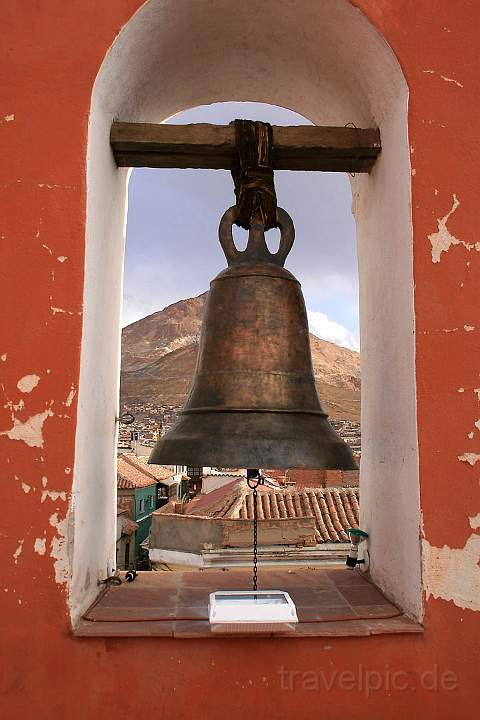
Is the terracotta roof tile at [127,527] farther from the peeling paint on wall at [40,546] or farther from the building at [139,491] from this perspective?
the peeling paint on wall at [40,546]

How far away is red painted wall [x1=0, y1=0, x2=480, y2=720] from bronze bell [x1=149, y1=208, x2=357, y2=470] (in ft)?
1.38

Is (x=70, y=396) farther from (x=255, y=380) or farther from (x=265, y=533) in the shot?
(x=265, y=533)

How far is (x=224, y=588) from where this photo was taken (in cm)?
289

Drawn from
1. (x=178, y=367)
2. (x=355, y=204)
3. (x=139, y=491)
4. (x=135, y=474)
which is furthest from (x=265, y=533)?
(x=178, y=367)

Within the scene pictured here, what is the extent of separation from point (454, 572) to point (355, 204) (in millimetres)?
2019

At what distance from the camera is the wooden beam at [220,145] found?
107 inches

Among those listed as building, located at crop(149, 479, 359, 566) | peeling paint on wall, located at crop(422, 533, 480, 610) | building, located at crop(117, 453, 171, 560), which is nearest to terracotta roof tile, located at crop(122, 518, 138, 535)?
building, located at crop(117, 453, 171, 560)

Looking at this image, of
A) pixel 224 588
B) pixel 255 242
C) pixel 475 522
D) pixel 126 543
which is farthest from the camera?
pixel 126 543

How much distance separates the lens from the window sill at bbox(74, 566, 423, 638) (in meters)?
2.19

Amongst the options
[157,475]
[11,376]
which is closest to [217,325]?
[11,376]

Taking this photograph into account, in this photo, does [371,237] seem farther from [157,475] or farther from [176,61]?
[157,475]

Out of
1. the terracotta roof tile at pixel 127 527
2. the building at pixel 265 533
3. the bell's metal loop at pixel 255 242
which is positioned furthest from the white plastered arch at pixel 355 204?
the terracotta roof tile at pixel 127 527

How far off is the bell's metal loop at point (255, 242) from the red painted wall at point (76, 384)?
0.54m

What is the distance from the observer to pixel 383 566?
2.73m
